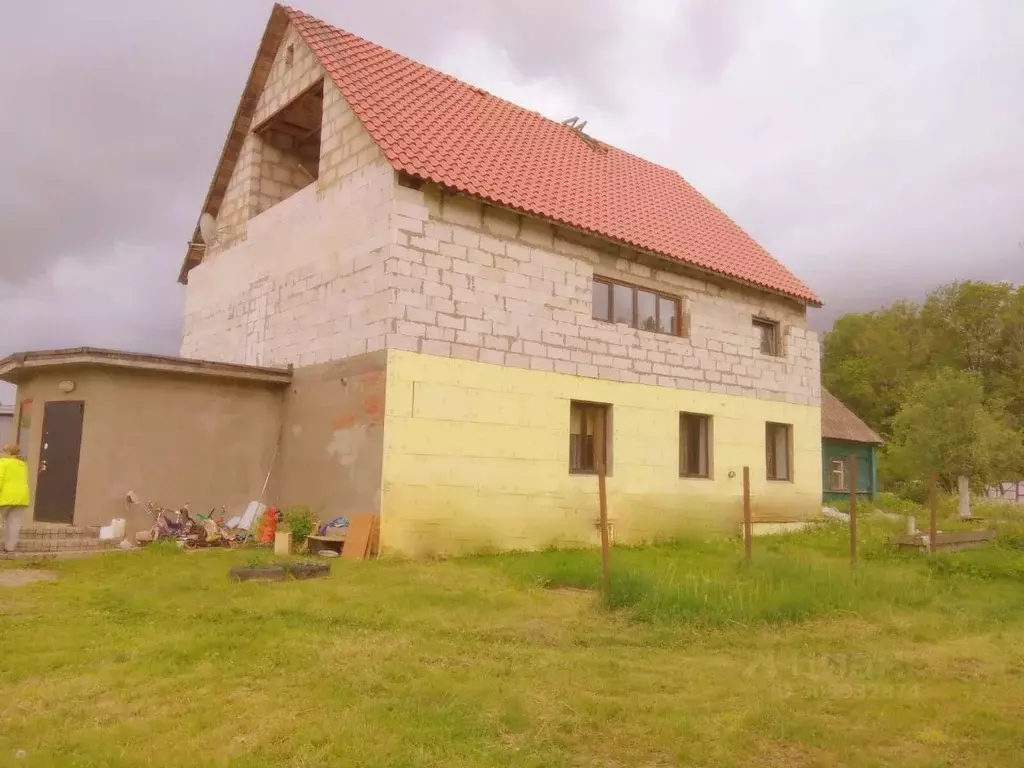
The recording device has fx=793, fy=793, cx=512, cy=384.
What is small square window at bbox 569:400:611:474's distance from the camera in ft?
47.0

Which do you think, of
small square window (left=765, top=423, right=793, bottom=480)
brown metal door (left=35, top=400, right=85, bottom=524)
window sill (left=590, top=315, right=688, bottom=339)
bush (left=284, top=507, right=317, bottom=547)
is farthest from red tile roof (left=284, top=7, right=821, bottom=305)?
brown metal door (left=35, top=400, right=85, bottom=524)

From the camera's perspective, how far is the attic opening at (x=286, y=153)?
16188mm

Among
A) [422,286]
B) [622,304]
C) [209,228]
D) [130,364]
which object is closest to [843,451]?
[622,304]

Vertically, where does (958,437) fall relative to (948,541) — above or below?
above

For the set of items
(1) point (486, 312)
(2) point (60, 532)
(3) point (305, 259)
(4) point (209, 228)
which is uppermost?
(4) point (209, 228)

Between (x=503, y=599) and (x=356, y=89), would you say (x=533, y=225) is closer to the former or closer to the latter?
(x=356, y=89)

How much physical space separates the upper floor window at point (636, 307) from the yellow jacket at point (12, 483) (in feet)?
31.7

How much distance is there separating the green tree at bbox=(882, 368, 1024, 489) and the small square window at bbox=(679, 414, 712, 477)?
1499 cm

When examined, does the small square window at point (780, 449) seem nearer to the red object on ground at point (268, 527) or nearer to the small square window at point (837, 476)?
the red object on ground at point (268, 527)

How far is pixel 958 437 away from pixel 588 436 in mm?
19164

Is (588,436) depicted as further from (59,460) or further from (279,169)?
(59,460)

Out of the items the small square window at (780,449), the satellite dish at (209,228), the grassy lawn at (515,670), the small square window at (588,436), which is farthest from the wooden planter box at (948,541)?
the satellite dish at (209,228)

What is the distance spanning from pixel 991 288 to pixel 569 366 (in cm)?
4569

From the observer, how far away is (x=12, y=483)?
11.4m
